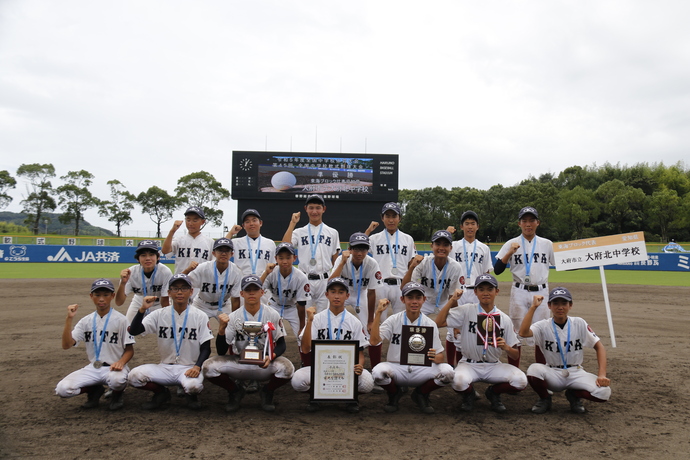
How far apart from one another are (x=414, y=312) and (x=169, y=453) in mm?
3004

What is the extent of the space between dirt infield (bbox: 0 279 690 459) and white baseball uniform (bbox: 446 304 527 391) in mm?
373

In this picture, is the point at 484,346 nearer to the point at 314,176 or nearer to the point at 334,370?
the point at 334,370

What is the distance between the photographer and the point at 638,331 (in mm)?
9992

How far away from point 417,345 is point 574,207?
54.6 m

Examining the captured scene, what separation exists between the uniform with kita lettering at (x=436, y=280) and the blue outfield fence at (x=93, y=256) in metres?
21.5

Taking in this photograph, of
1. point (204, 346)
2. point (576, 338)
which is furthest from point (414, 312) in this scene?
point (204, 346)

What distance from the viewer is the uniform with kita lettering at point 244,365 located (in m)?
5.27

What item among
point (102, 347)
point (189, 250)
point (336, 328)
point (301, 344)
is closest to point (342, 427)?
point (336, 328)

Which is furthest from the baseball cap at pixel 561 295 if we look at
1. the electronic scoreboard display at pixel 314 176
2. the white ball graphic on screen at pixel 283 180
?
the white ball graphic on screen at pixel 283 180

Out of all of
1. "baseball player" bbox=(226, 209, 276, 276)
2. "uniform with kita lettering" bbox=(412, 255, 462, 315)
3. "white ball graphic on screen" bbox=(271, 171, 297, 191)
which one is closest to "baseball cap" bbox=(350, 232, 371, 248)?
"uniform with kita lettering" bbox=(412, 255, 462, 315)

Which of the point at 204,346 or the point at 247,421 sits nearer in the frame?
the point at 247,421

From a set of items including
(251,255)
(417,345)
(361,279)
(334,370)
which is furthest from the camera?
(251,255)

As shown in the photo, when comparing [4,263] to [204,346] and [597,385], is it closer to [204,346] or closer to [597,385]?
[204,346]

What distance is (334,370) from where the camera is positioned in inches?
196
